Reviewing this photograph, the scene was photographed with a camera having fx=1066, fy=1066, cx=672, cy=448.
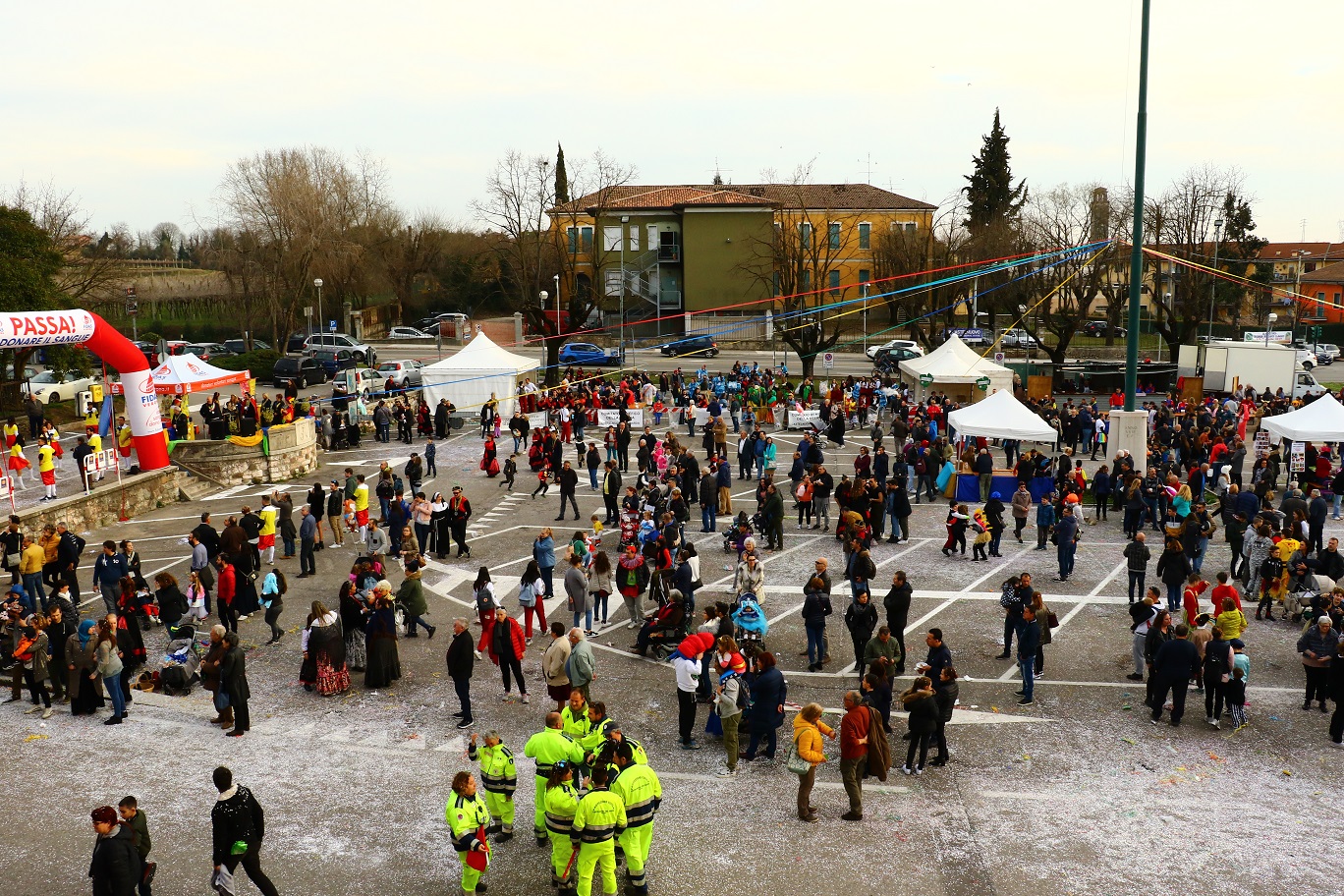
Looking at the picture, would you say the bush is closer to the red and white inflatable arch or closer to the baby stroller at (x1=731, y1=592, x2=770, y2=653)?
the red and white inflatable arch

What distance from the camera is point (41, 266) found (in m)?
34.7

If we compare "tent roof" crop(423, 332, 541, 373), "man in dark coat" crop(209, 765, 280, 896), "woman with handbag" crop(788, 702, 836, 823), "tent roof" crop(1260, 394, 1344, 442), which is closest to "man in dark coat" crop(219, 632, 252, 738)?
"man in dark coat" crop(209, 765, 280, 896)

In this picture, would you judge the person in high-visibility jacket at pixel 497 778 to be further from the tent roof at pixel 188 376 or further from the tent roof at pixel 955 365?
the tent roof at pixel 955 365

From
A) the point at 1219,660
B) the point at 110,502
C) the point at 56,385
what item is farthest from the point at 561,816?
the point at 56,385

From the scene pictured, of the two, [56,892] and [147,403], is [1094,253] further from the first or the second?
[56,892]

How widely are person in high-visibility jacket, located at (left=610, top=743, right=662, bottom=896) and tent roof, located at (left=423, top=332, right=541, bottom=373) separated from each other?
85.5 feet

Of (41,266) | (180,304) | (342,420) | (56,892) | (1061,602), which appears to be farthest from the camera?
(180,304)

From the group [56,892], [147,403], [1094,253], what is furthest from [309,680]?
[1094,253]

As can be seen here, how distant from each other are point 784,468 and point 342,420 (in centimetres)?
1303

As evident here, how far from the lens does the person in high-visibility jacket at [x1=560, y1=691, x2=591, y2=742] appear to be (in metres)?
10.0

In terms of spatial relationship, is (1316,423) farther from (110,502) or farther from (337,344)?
(337,344)

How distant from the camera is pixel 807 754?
33.1 feet

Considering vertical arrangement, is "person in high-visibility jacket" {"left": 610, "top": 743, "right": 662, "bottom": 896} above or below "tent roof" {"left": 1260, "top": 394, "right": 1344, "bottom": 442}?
below

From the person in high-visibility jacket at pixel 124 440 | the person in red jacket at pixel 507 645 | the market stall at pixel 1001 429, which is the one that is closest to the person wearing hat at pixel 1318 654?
the person in red jacket at pixel 507 645
